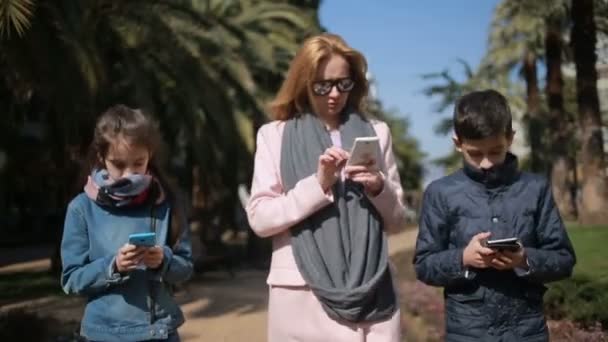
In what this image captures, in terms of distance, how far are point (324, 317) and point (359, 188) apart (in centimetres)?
46

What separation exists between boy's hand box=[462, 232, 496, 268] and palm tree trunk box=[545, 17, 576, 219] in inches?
604

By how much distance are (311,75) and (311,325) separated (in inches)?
35.0

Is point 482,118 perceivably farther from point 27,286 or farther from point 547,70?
point 547,70

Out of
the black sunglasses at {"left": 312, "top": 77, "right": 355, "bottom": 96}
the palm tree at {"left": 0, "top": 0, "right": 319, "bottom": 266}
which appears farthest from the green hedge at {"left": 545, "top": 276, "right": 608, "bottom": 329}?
the black sunglasses at {"left": 312, "top": 77, "right": 355, "bottom": 96}

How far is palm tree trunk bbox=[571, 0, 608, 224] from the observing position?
13242mm

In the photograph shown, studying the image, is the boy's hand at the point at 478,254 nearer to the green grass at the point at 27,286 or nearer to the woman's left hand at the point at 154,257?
the woman's left hand at the point at 154,257

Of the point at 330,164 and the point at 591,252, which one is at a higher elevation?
the point at 330,164

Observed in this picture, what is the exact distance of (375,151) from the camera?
2781 mm

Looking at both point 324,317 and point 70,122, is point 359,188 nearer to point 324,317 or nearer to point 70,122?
point 324,317

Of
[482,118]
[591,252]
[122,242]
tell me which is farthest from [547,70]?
[122,242]

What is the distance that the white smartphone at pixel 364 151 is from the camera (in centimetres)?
270

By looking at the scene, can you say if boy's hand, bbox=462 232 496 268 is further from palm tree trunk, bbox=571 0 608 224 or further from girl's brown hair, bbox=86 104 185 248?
palm tree trunk, bbox=571 0 608 224

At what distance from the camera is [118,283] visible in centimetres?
293

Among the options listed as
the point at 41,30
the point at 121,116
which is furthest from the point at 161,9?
the point at 121,116
